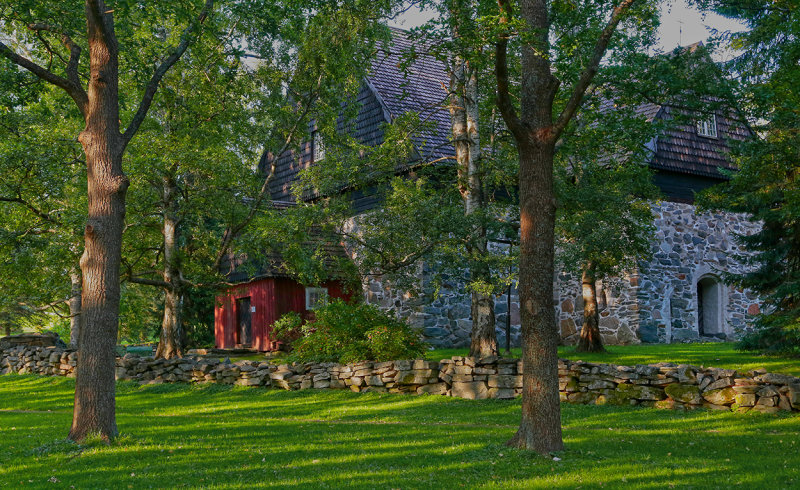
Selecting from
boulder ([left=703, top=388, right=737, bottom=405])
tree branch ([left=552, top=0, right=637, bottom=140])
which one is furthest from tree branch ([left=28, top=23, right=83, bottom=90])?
boulder ([left=703, top=388, right=737, bottom=405])

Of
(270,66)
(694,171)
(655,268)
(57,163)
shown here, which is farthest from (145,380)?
(694,171)

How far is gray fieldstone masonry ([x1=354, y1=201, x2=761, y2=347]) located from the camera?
69.2ft

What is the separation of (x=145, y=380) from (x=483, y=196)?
8.96m

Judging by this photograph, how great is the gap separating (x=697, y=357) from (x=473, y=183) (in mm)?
5838

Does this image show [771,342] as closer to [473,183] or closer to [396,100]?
[473,183]

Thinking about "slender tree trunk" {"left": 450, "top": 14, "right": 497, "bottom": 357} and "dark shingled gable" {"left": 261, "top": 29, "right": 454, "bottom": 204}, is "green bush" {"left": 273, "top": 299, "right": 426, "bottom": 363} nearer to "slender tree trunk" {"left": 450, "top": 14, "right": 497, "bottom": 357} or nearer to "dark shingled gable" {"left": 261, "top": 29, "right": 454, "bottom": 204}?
"slender tree trunk" {"left": 450, "top": 14, "right": 497, "bottom": 357}

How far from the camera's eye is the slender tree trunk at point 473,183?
14.9 meters

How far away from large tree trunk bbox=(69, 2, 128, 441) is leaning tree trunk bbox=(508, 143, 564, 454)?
4947 mm

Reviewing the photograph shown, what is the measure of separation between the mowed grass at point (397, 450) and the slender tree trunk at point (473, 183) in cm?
211

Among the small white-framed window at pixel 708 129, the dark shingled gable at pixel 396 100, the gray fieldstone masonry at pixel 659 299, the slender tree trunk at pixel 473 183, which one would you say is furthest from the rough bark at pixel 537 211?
the small white-framed window at pixel 708 129

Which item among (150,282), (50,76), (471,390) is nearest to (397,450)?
(471,390)

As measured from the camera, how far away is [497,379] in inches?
537

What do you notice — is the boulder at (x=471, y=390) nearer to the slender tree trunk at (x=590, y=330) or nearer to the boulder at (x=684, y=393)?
the boulder at (x=684, y=393)

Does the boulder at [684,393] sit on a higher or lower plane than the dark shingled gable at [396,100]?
lower
